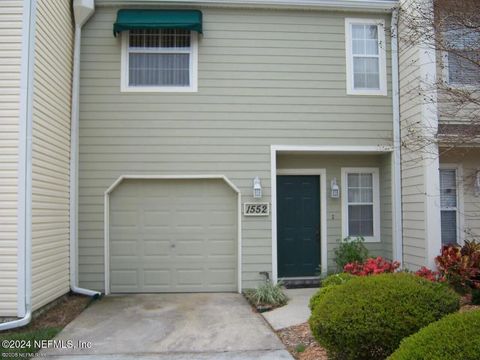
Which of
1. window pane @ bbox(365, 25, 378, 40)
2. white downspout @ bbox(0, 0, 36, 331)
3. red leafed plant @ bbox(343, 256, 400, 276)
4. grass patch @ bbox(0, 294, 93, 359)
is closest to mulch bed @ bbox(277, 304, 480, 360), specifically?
red leafed plant @ bbox(343, 256, 400, 276)

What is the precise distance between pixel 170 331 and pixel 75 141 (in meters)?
3.97

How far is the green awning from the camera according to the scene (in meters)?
8.16

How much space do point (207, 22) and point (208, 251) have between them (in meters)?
4.30

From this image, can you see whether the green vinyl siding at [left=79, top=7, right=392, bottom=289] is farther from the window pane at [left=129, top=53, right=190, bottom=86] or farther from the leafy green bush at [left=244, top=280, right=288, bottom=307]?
the leafy green bush at [left=244, top=280, right=288, bottom=307]

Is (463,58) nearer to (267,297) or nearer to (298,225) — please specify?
(298,225)

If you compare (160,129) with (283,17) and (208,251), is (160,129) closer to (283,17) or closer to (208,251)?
(208,251)

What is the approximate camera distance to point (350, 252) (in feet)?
28.5

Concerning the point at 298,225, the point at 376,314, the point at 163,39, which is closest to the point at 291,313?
the point at 298,225

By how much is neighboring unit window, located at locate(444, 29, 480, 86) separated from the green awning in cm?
419

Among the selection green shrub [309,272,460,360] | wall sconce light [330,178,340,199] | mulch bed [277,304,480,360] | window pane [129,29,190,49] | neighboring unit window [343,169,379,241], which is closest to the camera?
green shrub [309,272,460,360]

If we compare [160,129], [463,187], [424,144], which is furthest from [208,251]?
[463,187]

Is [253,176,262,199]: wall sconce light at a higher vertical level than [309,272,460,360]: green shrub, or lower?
higher

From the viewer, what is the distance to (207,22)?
28.3 ft

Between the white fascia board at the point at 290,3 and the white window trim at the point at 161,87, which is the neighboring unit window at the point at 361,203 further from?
the white window trim at the point at 161,87
